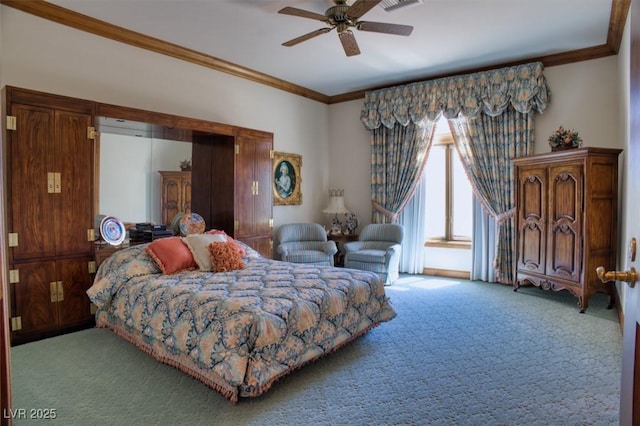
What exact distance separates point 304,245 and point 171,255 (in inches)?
100

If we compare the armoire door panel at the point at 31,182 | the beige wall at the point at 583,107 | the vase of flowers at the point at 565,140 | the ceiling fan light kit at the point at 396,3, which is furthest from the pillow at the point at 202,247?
the vase of flowers at the point at 565,140

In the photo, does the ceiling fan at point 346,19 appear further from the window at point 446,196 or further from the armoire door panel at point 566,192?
the window at point 446,196

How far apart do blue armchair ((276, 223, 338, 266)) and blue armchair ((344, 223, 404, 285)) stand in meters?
0.31

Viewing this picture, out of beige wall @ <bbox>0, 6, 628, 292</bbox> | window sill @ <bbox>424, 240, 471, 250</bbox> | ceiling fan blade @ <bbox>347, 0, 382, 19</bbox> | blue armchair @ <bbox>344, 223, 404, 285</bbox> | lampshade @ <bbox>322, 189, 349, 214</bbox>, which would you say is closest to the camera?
ceiling fan blade @ <bbox>347, 0, 382, 19</bbox>

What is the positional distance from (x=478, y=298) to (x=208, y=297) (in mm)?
3452

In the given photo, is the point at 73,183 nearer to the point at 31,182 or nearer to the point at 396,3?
the point at 31,182

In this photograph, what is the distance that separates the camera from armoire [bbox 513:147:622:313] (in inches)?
163

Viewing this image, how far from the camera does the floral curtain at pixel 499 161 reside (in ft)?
17.4

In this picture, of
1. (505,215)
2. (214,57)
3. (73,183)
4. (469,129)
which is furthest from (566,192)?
(73,183)

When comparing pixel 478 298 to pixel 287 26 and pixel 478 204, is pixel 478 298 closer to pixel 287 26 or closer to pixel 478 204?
pixel 478 204

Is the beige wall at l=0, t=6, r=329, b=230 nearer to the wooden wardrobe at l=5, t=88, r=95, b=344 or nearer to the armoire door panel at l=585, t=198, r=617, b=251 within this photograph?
the wooden wardrobe at l=5, t=88, r=95, b=344

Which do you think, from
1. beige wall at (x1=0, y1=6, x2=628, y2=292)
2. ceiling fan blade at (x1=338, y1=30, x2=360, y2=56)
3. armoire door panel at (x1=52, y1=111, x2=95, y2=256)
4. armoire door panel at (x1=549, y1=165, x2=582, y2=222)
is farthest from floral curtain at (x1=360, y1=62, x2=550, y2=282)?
armoire door panel at (x1=52, y1=111, x2=95, y2=256)

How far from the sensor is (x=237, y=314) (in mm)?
2494

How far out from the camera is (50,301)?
3.46 m
